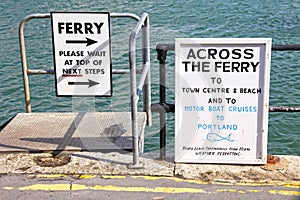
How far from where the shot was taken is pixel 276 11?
17609mm

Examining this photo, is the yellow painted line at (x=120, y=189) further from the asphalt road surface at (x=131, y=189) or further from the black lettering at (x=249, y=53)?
the black lettering at (x=249, y=53)

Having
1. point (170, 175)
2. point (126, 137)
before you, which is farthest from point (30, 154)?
point (170, 175)

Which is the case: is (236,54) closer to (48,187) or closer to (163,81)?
(163,81)

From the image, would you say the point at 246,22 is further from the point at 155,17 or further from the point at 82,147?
the point at 82,147

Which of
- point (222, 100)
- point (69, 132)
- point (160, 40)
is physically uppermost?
point (160, 40)

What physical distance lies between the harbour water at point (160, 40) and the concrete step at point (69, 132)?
1277mm

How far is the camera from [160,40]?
43.9 ft

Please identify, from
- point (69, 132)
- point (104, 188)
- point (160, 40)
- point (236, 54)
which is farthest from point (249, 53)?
point (160, 40)

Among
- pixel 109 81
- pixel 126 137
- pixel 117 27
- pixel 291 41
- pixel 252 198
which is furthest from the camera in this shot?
pixel 117 27

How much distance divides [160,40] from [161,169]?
897 centimetres

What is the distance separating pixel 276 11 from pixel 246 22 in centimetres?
214

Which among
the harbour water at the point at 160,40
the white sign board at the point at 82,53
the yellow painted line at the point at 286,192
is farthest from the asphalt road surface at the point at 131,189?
the harbour water at the point at 160,40

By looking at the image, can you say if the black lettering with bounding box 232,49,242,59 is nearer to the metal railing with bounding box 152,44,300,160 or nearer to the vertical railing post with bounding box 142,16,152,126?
the metal railing with bounding box 152,44,300,160

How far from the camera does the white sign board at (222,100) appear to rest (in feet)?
14.6
